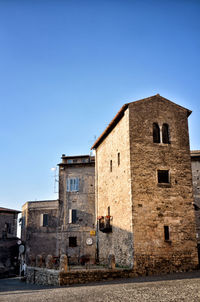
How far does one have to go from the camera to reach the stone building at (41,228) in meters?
30.0

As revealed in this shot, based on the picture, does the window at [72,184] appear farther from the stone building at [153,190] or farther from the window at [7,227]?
Answer: the window at [7,227]

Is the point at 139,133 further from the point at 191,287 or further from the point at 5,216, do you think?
the point at 5,216

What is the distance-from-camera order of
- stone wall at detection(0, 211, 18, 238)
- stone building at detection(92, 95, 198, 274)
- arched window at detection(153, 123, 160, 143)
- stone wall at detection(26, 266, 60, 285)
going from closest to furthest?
stone wall at detection(26, 266, 60, 285) < stone building at detection(92, 95, 198, 274) < arched window at detection(153, 123, 160, 143) < stone wall at detection(0, 211, 18, 238)

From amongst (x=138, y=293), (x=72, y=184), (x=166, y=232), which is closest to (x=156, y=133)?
(x=166, y=232)

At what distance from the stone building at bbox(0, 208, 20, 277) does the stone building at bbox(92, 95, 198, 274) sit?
18.9 metres

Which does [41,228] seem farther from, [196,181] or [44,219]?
[196,181]

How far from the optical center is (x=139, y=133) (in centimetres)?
1752

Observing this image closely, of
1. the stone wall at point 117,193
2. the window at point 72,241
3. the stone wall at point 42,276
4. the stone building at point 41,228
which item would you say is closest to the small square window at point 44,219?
the stone building at point 41,228

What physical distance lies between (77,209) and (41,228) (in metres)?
5.12

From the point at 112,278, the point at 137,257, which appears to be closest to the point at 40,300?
the point at 112,278

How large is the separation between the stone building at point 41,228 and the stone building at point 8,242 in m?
5.39

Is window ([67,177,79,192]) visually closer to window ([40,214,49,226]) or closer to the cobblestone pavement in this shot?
window ([40,214,49,226])

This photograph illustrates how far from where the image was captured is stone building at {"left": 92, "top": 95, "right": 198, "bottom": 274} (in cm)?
1591

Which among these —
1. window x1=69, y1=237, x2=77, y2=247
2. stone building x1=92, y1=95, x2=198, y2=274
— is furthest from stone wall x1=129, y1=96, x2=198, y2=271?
window x1=69, y1=237, x2=77, y2=247
